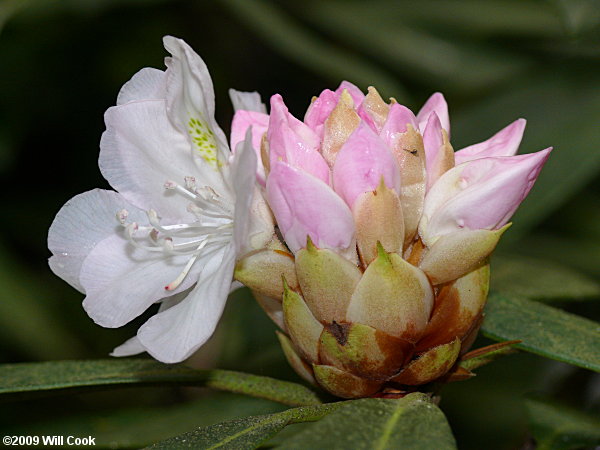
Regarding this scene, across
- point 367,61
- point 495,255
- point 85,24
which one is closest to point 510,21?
point 367,61

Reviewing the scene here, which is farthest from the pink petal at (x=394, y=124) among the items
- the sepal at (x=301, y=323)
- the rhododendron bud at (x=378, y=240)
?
the sepal at (x=301, y=323)

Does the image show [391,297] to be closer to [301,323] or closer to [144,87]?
[301,323]

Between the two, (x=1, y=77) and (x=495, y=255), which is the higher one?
(x=1, y=77)

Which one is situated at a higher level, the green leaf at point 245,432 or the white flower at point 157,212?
the white flower at point 157,212

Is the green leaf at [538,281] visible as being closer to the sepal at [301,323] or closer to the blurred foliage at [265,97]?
the blurred foliage at [265,97]

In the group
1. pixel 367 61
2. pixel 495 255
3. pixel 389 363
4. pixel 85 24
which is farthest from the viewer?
pixel 367 61

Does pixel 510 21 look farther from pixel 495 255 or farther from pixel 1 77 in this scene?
pixel 1 77

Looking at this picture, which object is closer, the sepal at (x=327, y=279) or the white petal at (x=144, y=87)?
the sepal at (x=327, y=279)

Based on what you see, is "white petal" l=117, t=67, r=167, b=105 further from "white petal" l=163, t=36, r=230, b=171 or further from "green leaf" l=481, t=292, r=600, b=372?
"green leaf" l=481, t=292, r=600, b=372
